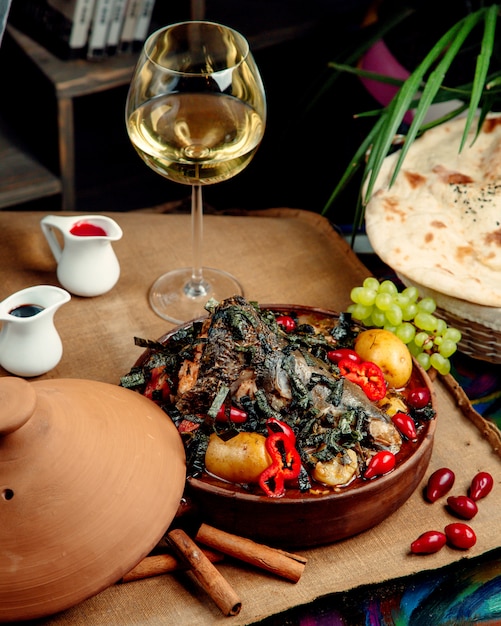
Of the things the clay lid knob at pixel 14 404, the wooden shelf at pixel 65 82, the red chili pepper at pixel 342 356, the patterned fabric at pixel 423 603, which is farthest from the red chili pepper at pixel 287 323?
the wooden shelf at pixel 65 82

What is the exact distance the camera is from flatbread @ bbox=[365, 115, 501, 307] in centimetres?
230

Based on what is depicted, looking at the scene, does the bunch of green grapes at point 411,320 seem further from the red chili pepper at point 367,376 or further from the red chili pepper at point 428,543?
the red chili pepper at point 428,543

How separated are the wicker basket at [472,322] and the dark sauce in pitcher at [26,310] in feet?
3.41

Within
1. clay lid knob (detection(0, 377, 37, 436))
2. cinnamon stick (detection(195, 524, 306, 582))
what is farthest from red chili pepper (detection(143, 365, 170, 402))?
clay lid knob (detection(0, 377, 37, 436))

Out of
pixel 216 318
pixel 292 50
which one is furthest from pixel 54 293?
pixel 292 50

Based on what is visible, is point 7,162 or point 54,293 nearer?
point 54,293

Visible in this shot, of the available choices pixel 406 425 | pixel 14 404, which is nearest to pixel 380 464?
pixel 406 425

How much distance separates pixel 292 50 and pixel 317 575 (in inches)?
103

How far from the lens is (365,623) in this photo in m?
1.84

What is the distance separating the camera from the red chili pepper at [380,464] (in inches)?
70.1

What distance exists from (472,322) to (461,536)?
641mm

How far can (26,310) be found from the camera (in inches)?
83.5

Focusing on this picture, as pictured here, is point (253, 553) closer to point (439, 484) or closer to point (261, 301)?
point (439, 484)

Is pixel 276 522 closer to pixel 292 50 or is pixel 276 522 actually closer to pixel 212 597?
pixel 212 597
